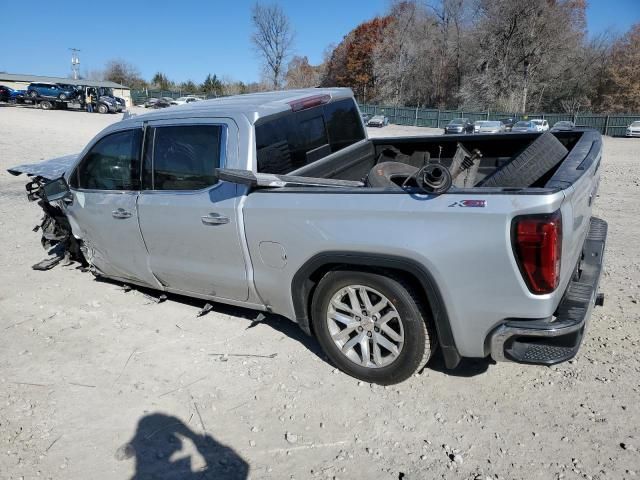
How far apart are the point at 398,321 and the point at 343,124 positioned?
2.28 metres

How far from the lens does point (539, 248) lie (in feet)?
8.07

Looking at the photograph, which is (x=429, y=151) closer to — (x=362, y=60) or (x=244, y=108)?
(x=244, y=108)

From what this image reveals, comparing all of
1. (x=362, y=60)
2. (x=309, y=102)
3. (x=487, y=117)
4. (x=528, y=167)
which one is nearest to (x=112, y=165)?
(x=309, y=102)

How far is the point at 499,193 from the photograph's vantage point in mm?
2510

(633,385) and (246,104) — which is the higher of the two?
(246,104)

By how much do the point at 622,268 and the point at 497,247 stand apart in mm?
3372

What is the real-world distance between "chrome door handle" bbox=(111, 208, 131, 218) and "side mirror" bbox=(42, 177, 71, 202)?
0.78 m

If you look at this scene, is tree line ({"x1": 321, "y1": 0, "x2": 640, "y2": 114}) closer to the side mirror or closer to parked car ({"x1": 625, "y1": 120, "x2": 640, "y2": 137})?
parked car ({"x1": 625, "y1": 120, "x2": 640, "y2": 137})

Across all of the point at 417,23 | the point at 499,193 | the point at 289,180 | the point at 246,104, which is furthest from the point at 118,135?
the point at 417,23

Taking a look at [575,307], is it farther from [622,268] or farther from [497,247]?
[622,268]

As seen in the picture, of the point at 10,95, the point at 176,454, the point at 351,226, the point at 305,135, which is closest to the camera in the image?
the point at 176,454

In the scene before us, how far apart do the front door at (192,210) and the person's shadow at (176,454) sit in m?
1.10

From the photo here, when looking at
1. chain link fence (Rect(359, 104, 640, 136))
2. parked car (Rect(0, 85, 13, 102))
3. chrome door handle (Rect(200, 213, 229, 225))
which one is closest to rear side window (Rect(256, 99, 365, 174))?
chrome door handle (Rect(200, 213, 229, 225))

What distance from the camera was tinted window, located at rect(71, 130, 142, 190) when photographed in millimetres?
4109
